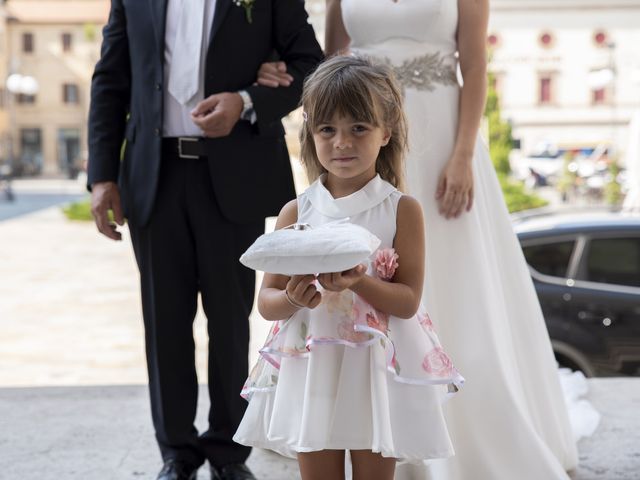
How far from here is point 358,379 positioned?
2.15m

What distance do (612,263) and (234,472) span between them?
12.4ft

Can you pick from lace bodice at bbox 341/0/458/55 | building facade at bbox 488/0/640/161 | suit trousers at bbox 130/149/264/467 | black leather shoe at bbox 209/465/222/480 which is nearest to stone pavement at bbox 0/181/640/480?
black leather shoe at bbox 209/465/222/480

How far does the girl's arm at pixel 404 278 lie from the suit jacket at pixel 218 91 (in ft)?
2.78

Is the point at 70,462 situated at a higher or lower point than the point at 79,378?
higher

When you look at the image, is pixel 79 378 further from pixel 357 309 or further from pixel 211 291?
pixel 357 309

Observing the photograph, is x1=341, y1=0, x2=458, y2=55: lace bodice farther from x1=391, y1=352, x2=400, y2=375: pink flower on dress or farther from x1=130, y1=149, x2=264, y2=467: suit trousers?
x1=391, y1=352, x2=400, y2=375: pink flower on dress

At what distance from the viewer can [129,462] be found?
139 inches

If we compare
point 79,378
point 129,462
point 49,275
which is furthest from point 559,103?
point 129,462

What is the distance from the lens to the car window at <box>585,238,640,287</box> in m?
6.17

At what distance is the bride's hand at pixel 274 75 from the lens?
296 centimetres

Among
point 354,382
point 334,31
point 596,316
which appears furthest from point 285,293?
point 596,316

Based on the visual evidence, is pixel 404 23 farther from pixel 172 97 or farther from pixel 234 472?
pixel 234 472

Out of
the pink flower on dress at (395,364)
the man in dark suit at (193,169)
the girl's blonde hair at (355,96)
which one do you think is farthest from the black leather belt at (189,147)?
Result: the pink flower on dress at (395,364)

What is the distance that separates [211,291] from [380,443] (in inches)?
42.5
